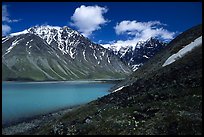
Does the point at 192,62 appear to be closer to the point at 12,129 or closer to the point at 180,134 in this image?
the point at 180,134

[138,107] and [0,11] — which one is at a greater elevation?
[0,11]

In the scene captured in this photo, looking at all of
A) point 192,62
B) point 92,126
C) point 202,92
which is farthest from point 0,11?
point 192,62

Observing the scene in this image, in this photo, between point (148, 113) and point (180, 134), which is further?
point (148, 113)

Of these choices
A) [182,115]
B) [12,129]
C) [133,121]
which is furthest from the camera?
[12,129]

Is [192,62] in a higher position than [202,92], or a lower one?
higher

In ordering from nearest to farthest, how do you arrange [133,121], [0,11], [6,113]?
1. [0,11]
2. [133,121]
3. [6,113]

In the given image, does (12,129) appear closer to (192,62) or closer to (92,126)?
(92,126)

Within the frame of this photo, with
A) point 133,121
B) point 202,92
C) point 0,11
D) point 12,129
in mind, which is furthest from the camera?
point 12,129

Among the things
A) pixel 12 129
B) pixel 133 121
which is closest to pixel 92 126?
pixel 133 121

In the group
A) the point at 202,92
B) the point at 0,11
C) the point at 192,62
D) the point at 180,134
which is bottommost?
the point at 180,134
